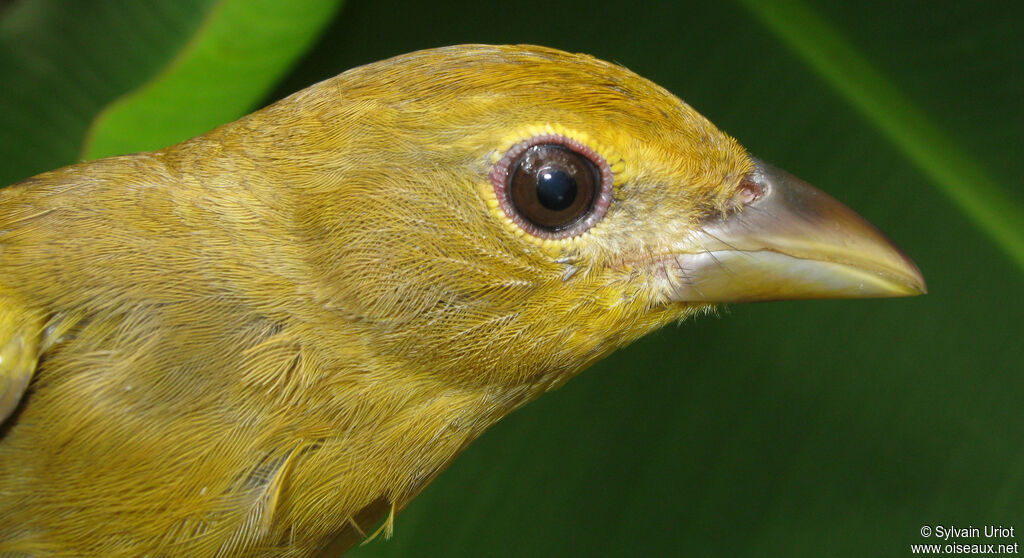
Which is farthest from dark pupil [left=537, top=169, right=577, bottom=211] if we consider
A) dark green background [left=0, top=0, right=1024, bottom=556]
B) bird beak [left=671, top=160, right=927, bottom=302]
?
dark green background [left=0, top=0, right=1024, bottom=556]

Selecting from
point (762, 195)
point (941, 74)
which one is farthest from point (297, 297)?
point (941, 74)

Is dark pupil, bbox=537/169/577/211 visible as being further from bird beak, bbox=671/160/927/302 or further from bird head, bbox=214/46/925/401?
bird beak, bbox=671/160/927/302

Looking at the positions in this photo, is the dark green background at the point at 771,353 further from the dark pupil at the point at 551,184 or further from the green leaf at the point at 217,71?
the dark pupil at the point at 551,184

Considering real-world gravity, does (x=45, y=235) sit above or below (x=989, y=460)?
below

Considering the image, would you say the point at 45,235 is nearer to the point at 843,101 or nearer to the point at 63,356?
the point at 63,356

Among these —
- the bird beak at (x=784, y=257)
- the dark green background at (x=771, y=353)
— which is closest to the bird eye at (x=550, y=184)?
the bird beak at (x=784, y=257)

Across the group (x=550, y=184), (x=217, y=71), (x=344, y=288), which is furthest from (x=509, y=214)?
(x=217, y=71)

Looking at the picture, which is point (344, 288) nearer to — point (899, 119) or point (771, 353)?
point (771, 353)
